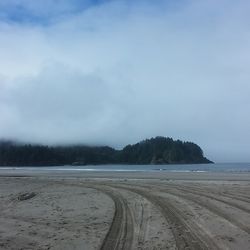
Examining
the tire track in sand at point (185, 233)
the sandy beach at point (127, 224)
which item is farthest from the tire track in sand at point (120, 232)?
the tire track in sand at point (185, 233)

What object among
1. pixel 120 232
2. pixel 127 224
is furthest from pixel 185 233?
pixel 127 224

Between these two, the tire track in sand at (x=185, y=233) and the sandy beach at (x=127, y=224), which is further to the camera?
the sandy beach at (x=127, y=224)

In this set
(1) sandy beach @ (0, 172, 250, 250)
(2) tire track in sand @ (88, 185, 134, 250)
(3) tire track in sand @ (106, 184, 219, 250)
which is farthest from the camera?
(1) sandy beach @ (0, 172, 250, 250)

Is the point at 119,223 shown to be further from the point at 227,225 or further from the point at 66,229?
the point at 227,225

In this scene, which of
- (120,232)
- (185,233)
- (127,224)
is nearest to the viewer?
(185,233)

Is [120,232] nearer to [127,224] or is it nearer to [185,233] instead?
[127,224]

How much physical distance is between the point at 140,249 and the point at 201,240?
1.79 meters

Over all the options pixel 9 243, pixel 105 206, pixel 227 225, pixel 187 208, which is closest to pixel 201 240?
pixel 227 225

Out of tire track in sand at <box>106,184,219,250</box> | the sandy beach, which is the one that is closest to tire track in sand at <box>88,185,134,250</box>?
the sandy beach

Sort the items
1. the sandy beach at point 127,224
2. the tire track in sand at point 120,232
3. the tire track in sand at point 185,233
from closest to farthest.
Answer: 1. the tire track in sand at point 185,233
2. the tire track in sand at point 120,232
3. the sandy beach at point 127,224

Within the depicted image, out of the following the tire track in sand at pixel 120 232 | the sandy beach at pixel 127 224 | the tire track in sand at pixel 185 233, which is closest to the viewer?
the tire track in sand at pixel 185 233

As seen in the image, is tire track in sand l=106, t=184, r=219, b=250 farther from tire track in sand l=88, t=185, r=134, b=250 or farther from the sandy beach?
tire track in sand l=88, t=185, r=134, b=250

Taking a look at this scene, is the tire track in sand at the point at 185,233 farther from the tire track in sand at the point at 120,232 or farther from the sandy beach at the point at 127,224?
the tire track in sand at the point at 120,232

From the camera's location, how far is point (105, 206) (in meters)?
20.3
